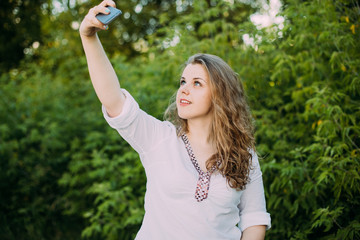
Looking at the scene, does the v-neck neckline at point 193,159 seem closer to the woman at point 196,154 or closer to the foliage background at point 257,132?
the woman at point 196,154

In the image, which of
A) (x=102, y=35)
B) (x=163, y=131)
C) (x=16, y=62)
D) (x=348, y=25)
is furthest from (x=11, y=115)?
(x=102, y=35)

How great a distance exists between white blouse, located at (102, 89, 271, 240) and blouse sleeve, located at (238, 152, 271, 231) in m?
0.11

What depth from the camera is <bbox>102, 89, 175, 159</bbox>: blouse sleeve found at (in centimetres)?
153

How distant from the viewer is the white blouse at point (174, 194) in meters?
1.66

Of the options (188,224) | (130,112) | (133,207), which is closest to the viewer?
(130,112)

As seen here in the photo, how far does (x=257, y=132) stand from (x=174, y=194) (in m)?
1.74

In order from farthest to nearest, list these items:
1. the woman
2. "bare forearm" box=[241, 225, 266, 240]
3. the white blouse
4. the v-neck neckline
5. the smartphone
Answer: "bare forearm" box=[241, 225, 266, 240], the v-neck neckline, the white blouse, the woman, the smartphone

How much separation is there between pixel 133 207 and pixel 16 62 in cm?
699

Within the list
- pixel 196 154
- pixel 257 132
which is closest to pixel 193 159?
pixel 196 154

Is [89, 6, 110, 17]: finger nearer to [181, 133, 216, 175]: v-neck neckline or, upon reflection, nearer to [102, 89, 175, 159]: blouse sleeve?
[102, 89, 175, 159]: blouse sleeve

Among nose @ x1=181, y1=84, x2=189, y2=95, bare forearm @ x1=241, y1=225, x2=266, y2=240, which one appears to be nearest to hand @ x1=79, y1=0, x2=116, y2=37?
nose @ x1=181, y1=84, x2=189, y2=95

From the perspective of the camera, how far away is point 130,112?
1.54 m

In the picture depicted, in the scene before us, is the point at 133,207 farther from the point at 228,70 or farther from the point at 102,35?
the point at 102,35

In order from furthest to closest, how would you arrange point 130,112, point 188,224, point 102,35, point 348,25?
point 102,35 < point 348,25 < point 188,224 < point 130,112
